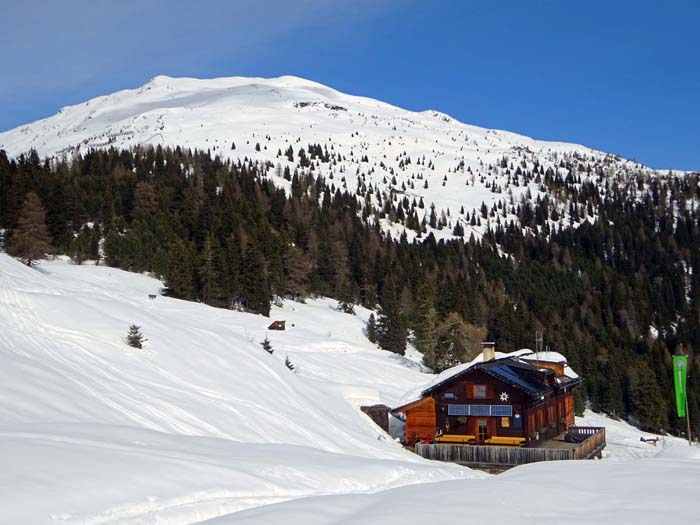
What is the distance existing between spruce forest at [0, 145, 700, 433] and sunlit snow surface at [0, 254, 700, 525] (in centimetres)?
2802

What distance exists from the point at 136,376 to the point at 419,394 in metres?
17.9

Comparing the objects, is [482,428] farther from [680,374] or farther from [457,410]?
[680,374]

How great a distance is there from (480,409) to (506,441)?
2087mm

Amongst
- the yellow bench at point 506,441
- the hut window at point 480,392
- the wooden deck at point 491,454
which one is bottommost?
the wooden deck at point 491,454

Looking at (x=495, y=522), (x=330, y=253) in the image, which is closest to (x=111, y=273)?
(x=330, y=253)

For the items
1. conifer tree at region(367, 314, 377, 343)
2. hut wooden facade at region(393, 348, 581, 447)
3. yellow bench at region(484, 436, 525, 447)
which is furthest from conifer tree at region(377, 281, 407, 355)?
yellow bench at region(484, 436, 525, 447)

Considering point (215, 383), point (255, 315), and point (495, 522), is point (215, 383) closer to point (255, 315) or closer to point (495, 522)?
point (495, 522)

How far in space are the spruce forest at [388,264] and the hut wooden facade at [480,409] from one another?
18.4m

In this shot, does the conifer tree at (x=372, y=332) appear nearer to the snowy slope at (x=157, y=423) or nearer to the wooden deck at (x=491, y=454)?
the snowy slope at (x=157, y=423)

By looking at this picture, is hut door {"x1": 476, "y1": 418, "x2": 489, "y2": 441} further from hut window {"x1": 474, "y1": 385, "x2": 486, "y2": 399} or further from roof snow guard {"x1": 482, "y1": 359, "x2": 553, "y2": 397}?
roof snow guard {"x1": 482, "y1": 359, "x2": 553, "y2": 397}

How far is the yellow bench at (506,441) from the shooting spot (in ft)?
109

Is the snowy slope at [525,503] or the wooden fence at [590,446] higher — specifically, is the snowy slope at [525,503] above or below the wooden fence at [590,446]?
above

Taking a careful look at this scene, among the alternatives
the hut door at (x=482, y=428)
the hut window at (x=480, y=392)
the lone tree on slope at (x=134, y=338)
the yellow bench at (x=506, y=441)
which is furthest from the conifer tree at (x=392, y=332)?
the lone tree on slope at (x=134, y=338)

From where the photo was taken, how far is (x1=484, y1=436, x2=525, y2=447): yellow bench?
33125 mm
